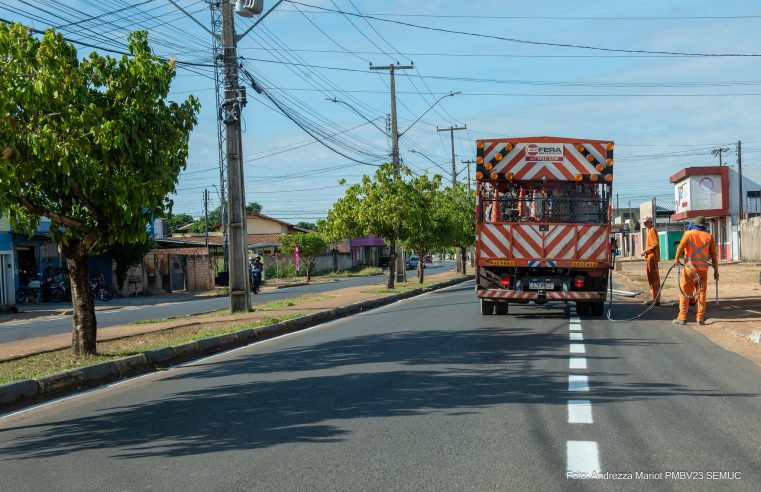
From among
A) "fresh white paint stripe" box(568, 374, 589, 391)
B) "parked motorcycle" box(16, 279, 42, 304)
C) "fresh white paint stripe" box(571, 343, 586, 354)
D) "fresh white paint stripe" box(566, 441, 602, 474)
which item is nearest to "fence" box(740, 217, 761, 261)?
"parked motorcycle" box(16, 279, 42, 304)

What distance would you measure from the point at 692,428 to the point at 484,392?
216 cm

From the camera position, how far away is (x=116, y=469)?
5.69m

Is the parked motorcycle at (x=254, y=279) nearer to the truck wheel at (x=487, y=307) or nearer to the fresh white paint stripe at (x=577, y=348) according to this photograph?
the truck wheel at (x=487, y=307)

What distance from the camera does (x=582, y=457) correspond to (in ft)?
18.2

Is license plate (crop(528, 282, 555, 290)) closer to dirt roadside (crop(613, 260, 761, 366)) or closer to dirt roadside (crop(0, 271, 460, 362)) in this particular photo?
dirt roadside (crop(613, 260, 761, 366))

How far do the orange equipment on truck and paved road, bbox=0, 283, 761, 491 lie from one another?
14.0 feet

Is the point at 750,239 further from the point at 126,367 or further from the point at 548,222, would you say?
the point at 126,367

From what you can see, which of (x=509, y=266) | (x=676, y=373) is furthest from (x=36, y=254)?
(x=676, y=373)

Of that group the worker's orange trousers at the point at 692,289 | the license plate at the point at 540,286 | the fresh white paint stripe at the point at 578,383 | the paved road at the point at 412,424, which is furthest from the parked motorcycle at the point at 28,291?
the fresh white paint stripe at the point at 578,383

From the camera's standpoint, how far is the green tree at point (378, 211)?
1232 inches

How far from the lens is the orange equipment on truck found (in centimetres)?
1580

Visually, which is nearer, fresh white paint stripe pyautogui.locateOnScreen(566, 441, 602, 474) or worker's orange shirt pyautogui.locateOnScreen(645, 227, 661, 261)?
fresh white paint stripe pyautogui.locateOnScreen(566, 441, 602, 474)

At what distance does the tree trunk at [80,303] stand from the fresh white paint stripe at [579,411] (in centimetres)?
724

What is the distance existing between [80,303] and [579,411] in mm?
7565
